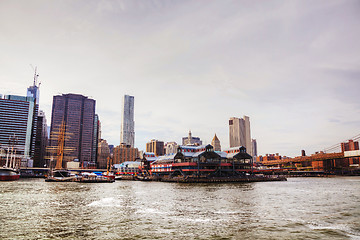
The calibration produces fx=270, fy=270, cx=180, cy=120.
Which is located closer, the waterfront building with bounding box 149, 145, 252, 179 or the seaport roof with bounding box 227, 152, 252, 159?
the waterfront building with bounding box 149, 145, 252, 179

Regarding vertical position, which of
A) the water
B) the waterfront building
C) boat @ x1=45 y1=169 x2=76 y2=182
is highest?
the waterfront building

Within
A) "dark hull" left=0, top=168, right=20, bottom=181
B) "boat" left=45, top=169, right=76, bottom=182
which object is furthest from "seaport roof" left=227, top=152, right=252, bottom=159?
"dark hull" left=0, top=168, right=20, bottom=181

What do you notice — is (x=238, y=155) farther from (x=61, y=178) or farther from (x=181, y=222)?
(x=181, y=222)

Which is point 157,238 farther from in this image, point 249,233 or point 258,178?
point 258,178

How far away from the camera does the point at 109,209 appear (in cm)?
4612

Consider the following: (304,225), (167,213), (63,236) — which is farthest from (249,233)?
(63,236)

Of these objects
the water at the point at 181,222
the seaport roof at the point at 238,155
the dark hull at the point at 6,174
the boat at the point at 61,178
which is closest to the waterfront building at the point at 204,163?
the seaport roof at the point at 238,155

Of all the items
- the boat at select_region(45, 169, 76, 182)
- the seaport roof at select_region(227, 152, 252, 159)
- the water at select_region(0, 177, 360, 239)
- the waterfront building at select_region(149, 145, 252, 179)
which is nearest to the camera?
the water at select_region(0, 177, 360, 239)

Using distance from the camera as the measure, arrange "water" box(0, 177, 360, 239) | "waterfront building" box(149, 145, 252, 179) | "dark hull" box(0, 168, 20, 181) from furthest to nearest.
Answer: "waterfront building" box(149, 145, 252, 179), "dark hull" box(0, 168, 20, 181), "water" box(0, 177, 360, 239)

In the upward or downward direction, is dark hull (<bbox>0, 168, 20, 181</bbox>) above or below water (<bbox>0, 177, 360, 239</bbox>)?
above

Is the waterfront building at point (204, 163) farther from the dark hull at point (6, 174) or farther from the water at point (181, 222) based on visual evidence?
the water at point (181, 222)

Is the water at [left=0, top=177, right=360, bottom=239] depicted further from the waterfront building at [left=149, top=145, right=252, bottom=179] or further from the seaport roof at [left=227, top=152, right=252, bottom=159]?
the seaport roof at [left=227, top=152, right=252, bottom=159]

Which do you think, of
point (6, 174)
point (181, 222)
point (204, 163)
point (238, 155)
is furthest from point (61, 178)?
point (181, 222)

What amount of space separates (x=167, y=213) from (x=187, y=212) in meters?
3.18
